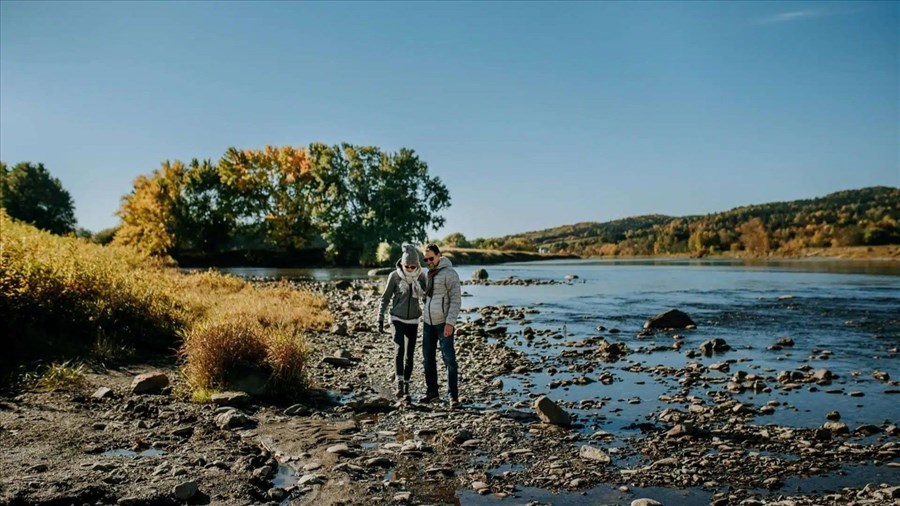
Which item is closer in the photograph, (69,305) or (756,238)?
(69,305)

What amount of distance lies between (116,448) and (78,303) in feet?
27.0

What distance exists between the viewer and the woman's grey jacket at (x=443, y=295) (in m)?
11.4

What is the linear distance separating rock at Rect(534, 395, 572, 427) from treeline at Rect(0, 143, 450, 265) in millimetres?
65429

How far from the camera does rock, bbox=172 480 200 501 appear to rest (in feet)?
21.1

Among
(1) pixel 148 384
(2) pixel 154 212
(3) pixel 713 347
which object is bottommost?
(3) pixel 713 347

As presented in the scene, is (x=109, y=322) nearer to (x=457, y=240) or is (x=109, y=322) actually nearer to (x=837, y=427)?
(x=837, y=427)

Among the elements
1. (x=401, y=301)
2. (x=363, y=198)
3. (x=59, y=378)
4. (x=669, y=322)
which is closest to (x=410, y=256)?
(x=401, y=301)

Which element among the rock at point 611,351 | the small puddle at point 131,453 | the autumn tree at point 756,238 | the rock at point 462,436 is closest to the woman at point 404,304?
the rock at point 462,436

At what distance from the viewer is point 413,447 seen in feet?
27.5

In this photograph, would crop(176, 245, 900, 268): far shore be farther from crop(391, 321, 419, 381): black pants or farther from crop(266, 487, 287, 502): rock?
crop(266, 487, 287, 502): rock

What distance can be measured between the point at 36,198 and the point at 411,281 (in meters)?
95.5

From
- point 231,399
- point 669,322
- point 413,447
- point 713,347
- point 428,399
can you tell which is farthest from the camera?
point 669,322

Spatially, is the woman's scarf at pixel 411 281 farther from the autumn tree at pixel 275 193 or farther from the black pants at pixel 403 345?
the autumn tree at pixel 275 193

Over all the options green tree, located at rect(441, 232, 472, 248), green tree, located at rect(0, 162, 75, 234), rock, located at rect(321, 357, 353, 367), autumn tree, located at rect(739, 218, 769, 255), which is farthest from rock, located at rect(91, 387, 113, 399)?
autumn tree, located at rect(739, 218, 769, 255)
